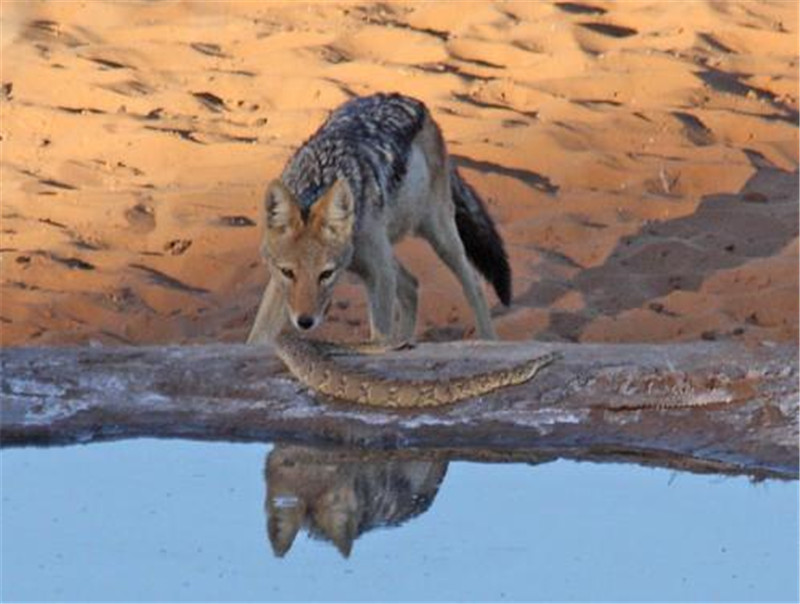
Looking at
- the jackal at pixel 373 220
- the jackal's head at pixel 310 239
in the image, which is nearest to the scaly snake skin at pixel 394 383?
the jackal at pixel 373 220

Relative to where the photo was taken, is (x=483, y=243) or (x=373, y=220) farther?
(x=483, y=243)

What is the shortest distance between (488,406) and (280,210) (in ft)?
4.05

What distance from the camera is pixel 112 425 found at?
7.24m

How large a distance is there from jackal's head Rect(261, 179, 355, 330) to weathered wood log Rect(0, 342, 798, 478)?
58 cm

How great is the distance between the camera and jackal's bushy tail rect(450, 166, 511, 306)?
9047mm

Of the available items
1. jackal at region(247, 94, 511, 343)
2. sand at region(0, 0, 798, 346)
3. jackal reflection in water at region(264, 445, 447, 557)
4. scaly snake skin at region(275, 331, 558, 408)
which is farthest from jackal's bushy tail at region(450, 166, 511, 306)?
jackal reflection in water at region(264, 445, 447, 557)

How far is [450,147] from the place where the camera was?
36.4ft

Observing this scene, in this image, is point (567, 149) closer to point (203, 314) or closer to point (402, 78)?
point (402, 78)

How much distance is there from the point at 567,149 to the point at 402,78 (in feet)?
4.29

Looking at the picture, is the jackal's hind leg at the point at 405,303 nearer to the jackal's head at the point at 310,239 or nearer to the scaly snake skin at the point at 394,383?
the jackal's head at the point at 310,239

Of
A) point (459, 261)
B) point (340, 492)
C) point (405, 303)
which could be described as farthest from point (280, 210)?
point (340, 492)

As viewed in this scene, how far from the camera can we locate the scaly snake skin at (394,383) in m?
7.19

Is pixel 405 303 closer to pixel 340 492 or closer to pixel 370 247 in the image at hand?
pixel 370 247

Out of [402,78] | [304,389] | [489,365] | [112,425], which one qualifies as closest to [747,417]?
[489,365]
